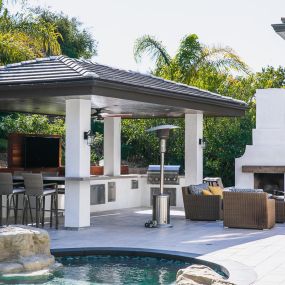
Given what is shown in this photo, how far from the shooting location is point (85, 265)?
9617 millimetres

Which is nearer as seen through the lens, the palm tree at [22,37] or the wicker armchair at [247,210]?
the wicker armchair at [247,210]

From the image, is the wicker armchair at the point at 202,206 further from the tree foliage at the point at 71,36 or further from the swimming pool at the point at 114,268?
the tree foliage at the point at 71,36

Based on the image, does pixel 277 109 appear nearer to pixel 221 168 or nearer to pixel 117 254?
pixel 221 168

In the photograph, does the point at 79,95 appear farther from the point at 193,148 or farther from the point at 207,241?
the point at 193,148

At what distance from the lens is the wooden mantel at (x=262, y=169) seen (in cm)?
1796

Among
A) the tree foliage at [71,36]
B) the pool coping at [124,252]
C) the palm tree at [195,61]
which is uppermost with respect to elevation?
the tree foliage at [71,36]

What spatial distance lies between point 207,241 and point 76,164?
3014 mm

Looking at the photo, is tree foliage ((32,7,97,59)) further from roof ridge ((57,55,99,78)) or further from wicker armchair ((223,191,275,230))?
wicker armchair ((223,191,275,230))

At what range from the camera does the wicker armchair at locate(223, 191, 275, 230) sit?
510 inches

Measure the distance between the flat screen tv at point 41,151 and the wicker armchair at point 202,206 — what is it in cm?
493

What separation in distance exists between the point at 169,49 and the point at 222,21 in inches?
105

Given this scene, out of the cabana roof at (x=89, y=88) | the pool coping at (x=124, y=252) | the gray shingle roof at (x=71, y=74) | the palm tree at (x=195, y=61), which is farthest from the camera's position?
the palm tree at (x=195, y=61)

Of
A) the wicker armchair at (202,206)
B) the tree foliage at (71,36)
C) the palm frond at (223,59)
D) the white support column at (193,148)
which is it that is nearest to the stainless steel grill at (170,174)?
the white support column at (193,148)

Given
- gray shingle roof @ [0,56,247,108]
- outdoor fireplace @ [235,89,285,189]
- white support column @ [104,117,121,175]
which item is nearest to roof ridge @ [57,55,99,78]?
gray shingle roof @ [0,56,247,108]
